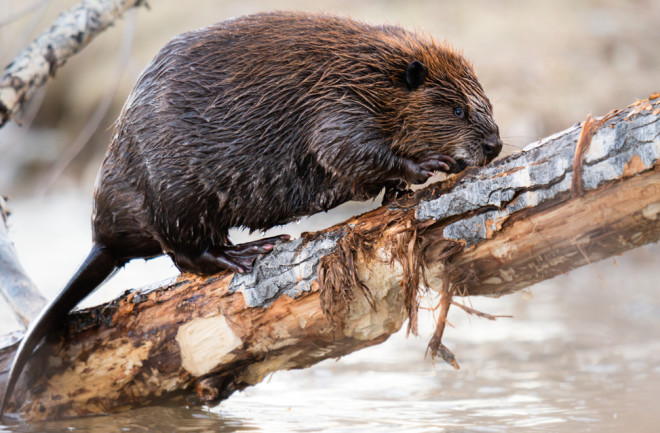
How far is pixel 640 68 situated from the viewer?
27.3 ft

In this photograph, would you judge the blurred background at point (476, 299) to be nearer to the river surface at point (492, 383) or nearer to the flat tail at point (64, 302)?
the river surface at point (492, 383)

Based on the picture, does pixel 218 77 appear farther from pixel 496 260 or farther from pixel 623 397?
pixel 623 397

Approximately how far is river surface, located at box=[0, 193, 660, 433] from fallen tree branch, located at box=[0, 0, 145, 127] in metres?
0.68

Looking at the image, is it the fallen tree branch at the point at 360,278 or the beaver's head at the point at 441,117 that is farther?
the beaver's head at the point at 441,117

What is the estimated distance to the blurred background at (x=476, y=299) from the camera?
2.86 meters

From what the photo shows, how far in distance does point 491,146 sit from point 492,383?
1205 mm

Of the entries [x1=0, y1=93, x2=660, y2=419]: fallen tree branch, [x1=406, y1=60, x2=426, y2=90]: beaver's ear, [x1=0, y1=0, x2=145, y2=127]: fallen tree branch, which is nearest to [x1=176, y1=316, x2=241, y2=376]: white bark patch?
[x1=0, y1=93, x2=660, y2=419]: fallen tree branch

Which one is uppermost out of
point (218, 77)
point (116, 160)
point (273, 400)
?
point (218, 77)

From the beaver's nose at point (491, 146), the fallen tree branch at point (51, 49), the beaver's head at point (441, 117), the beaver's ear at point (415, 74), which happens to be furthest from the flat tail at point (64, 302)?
the beaver's nose at point (491, 146)

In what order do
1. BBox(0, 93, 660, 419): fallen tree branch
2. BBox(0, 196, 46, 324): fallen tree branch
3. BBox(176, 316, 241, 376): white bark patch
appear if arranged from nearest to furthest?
BBox(0, 93, 660, 419): fallen tree branch → BBox(176, 316, 241, 376): white bark patch → BBox(0, 196, 46, 324): fallen tree branch

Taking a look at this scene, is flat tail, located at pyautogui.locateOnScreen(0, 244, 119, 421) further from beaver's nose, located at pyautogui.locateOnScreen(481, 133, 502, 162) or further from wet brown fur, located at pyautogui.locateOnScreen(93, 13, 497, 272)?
beaver's nose, located at pyautogui.locateOnScreen(481, 133, 502, 162)

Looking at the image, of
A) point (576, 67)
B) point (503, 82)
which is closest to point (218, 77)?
point (503, 82)

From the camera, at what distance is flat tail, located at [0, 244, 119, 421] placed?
270cm

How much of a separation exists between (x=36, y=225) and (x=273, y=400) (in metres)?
5.93
